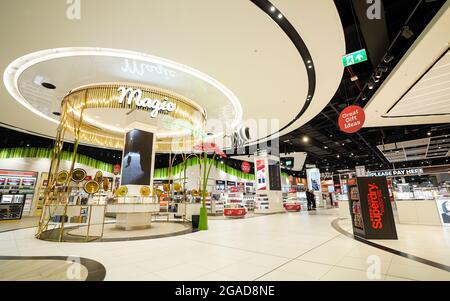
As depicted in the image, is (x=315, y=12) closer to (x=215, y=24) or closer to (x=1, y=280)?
(x=215, y=24)

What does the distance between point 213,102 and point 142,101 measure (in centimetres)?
241

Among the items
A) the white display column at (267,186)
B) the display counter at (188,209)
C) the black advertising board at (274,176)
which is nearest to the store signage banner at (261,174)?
the white display column at (267,186)

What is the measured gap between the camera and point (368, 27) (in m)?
4.84

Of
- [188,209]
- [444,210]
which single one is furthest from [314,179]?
[188,209]

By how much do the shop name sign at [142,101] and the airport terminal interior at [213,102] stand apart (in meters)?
0.06

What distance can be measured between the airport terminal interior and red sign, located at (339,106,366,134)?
0.03m

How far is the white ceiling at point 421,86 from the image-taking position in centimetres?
403

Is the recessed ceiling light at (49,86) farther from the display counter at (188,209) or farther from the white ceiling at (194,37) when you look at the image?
the display counter at (188,209)

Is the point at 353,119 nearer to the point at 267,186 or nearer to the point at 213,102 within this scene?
the point at 213,102

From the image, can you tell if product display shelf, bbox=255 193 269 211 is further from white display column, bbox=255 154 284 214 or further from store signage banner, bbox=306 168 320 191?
store signage banner, bbox=306 168 320 191

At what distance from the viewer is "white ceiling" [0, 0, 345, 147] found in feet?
11.4

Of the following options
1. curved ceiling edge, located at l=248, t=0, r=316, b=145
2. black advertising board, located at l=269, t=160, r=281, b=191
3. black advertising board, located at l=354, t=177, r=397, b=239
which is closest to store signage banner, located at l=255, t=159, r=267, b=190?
black advertising board, located at l=269, t=160, r=281, b=191

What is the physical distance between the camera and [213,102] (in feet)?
24.0

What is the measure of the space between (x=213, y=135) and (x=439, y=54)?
8.32 metres
